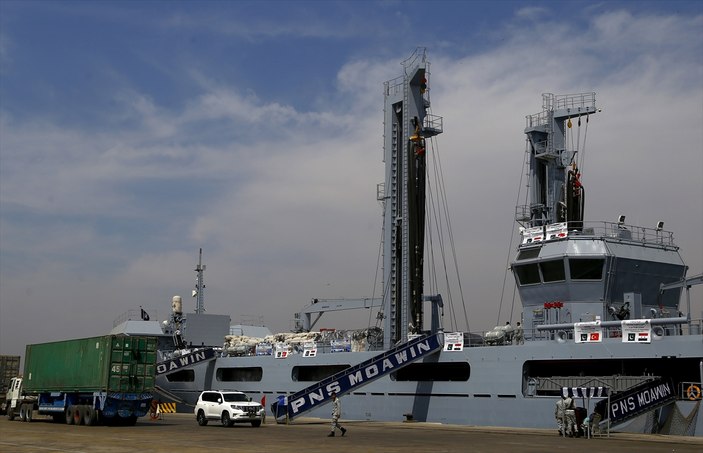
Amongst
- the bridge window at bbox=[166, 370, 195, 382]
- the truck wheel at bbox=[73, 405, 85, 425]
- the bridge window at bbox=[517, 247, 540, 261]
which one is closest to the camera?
the truck wheel at bbox=[73, 405, 85, 425]

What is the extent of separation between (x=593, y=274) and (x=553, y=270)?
1.79 meters

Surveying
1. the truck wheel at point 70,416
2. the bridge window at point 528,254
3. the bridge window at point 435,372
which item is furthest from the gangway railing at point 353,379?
the truck wheel at point 70,416

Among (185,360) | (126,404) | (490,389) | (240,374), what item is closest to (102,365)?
(126,404)

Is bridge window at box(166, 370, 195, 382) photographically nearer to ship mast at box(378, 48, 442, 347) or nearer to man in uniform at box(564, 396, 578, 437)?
ship mast at box(378, 48, 442, 347)

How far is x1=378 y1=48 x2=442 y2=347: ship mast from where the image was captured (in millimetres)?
41812

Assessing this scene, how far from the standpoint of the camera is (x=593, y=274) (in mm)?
34062

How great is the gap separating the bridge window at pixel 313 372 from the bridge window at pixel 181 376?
12144 mm

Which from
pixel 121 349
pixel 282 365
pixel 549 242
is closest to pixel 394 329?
pixel 282 365

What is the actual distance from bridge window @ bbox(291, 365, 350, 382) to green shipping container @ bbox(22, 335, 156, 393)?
10.8 meters

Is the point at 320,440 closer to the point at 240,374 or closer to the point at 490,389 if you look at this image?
the point at 490,389

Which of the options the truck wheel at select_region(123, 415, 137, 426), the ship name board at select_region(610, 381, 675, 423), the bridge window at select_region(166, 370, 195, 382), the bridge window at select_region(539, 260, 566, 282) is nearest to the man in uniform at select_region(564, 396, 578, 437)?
the ship name board at select_region(610, 381, 675, 423)

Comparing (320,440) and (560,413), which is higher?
(560,413)

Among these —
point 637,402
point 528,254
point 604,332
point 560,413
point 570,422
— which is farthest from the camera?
point 528,254

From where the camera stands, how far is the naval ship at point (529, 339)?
29.5 metres
